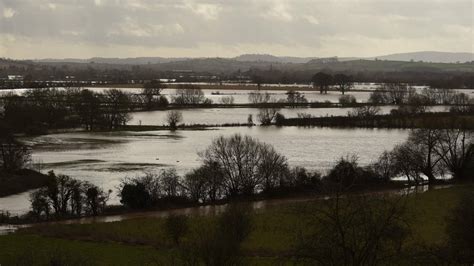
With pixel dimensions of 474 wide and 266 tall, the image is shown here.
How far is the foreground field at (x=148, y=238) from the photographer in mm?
20453

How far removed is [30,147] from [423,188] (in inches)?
1488

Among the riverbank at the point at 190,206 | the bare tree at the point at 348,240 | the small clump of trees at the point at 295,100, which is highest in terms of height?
the bare tree at the point at 348,240

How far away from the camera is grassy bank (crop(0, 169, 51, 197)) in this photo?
37.5m

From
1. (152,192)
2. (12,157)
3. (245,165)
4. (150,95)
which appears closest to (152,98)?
(150,95)

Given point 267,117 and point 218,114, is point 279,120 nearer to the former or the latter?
point 267,117

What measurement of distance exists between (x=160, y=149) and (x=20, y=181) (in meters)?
18.0

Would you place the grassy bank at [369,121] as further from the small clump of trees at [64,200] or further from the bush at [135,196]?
the small clump of trees at [64,200]

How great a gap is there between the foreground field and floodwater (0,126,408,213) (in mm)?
8003

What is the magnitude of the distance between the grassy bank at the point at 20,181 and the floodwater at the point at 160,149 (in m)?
1.30

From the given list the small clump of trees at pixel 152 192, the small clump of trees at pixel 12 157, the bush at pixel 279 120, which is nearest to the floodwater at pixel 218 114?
the bush at pixel 279 120

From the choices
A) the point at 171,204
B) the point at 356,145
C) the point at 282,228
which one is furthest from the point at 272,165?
the point at 356,145

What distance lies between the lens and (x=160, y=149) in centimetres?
5556

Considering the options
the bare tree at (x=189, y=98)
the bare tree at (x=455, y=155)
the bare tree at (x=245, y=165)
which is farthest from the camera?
the bare tree at (x=189, y=98)

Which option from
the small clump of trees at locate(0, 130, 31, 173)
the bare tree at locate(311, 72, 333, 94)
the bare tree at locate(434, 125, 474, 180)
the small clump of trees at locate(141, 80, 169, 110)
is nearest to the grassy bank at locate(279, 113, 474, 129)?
the bare tree at locate(434, 125, 474, 180)
